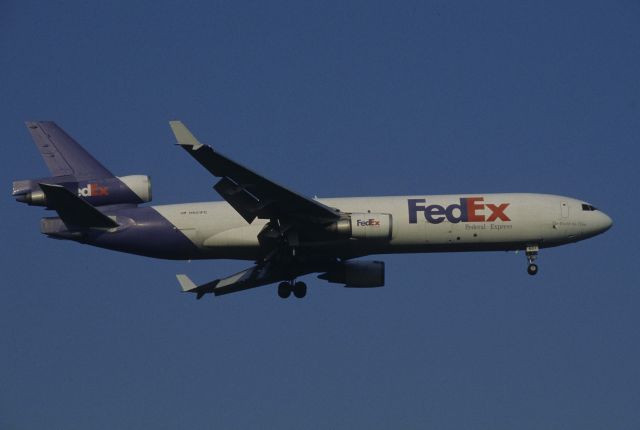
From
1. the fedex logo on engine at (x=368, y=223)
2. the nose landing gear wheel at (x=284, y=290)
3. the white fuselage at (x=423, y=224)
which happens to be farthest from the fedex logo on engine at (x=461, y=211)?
the nose landing gear wheel at (x=284, y=290)

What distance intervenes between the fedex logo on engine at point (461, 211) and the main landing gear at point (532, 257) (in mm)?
1960

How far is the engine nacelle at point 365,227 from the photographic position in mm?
47750

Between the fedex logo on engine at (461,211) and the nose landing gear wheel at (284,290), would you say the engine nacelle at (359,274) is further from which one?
the fedex logo on engine at (461,211)

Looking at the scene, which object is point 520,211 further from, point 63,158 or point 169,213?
point 63,158

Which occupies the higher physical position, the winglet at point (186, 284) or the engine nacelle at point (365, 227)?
the engine nacelle at point (365, 227)

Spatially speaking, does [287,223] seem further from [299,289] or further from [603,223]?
[603,223]

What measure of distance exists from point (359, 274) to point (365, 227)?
494cm

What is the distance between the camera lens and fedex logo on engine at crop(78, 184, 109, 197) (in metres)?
50.6

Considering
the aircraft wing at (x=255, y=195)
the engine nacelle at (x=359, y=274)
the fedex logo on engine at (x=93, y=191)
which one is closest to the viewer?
the aircraft wing at (x=255, y=195)

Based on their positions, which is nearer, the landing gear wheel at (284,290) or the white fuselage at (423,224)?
the white fuselage at (423,224)

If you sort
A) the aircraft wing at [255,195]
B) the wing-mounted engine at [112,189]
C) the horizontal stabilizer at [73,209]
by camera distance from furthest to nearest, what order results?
the wing-mounted engine at [112,189] → the horizontal stabilizer at [73,209] → the aircraft wing at [255,195]

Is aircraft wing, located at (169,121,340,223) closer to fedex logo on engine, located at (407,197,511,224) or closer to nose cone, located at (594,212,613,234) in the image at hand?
fedex logo on engine, located at (407,197,511,224)

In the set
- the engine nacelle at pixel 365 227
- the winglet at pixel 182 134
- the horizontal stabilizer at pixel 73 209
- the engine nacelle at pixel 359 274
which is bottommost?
the engine nacelle at pixel 359 274

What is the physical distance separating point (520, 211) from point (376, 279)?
711 cm
